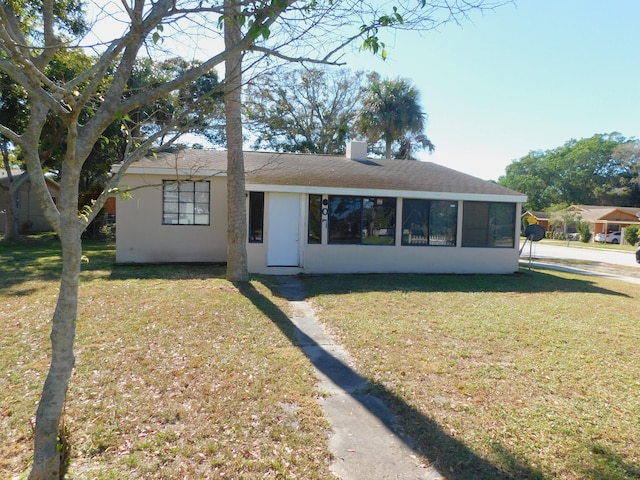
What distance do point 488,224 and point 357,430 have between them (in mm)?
10761

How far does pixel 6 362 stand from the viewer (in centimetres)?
487

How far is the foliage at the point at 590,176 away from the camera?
2186 inches

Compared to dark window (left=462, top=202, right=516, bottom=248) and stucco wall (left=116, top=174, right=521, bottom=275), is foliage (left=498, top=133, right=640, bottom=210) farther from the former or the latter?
stucco wall (left=116, top=174, right=521, bottom=275)

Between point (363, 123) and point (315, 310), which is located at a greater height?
point (363, 123)

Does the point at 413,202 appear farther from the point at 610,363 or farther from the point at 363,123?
the point at 363,123

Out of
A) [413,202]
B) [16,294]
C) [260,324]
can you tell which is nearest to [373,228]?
[413,202]

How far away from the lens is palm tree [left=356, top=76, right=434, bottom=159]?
22.7m

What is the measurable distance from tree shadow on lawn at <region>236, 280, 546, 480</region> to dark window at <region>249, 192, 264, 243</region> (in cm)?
605

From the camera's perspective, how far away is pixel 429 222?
1266 centimetres

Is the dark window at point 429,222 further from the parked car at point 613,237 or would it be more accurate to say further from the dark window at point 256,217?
the parked car at point 613,237

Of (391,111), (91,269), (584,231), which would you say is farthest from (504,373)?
(584,231)

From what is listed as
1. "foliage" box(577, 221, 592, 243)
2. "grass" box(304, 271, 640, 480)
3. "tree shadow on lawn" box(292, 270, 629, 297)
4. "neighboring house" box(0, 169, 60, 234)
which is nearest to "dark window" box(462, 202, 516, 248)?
"tree shadow on lawn" box(292, 270, 629, 297)

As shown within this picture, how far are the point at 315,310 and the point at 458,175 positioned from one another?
Answer: 30.6 feet

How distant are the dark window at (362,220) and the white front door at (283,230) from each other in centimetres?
100
